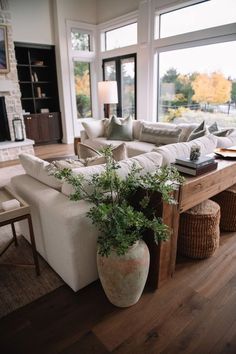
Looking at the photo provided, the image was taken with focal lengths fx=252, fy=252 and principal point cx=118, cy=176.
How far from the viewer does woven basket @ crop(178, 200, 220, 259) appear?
2.03 m

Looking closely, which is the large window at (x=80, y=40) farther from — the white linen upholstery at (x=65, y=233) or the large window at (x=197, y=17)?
the white linen upholstery at (x=65, y=233)

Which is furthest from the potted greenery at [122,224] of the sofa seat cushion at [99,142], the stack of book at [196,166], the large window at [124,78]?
the large window at [124,78]

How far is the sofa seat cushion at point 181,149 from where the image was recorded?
7.28ft

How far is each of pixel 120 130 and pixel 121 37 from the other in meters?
3.15

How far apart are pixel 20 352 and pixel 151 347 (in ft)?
2.46

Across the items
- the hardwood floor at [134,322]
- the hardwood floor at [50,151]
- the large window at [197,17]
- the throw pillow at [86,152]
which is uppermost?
the large window at [197,17]

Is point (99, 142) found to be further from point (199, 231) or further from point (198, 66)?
point (199, 231)

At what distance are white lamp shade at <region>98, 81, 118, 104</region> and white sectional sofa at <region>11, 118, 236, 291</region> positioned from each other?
3343 millimetres

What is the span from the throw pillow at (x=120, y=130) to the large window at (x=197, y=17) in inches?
86.8

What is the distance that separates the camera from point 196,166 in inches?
74.9

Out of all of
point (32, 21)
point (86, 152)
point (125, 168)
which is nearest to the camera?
point (125, 168)

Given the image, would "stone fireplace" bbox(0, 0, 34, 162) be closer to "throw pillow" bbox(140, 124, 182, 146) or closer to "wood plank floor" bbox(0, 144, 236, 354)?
"throw pillow" bbox(140, 124, 182, 146)

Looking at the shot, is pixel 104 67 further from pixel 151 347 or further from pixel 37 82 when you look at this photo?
pixel 151 347

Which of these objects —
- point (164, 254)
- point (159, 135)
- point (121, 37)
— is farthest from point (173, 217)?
point (121, 37)
